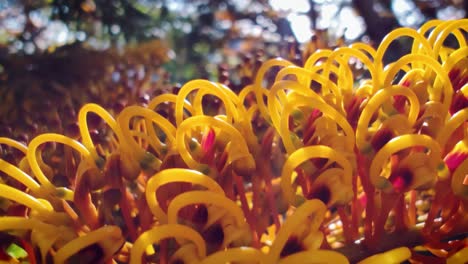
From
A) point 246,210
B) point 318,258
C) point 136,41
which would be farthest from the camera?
point 136,41

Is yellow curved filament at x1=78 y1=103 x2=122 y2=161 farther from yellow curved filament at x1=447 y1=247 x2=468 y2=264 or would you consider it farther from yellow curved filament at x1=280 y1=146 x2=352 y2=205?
yellow curved filament at x1=447 y1=247 x2=468 y2=264

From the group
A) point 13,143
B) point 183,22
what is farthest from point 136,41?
point 13,143

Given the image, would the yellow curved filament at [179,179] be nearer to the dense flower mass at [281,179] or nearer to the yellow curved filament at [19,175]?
the dense flower mass at [281,179]

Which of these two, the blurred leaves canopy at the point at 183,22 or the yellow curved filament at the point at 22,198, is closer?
the yellow curved filament at the point at 22,198

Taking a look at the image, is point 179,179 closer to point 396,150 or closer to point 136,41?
point 396,150

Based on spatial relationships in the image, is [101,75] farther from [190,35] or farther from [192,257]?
[192,257]

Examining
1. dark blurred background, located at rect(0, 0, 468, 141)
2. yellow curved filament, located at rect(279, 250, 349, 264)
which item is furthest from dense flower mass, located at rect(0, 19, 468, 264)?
dark blurred background, located at rect(0, 0, 468, 141)

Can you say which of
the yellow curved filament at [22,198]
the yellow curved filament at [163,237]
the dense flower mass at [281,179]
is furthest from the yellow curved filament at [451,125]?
the yellow curved filament at [22,198]
